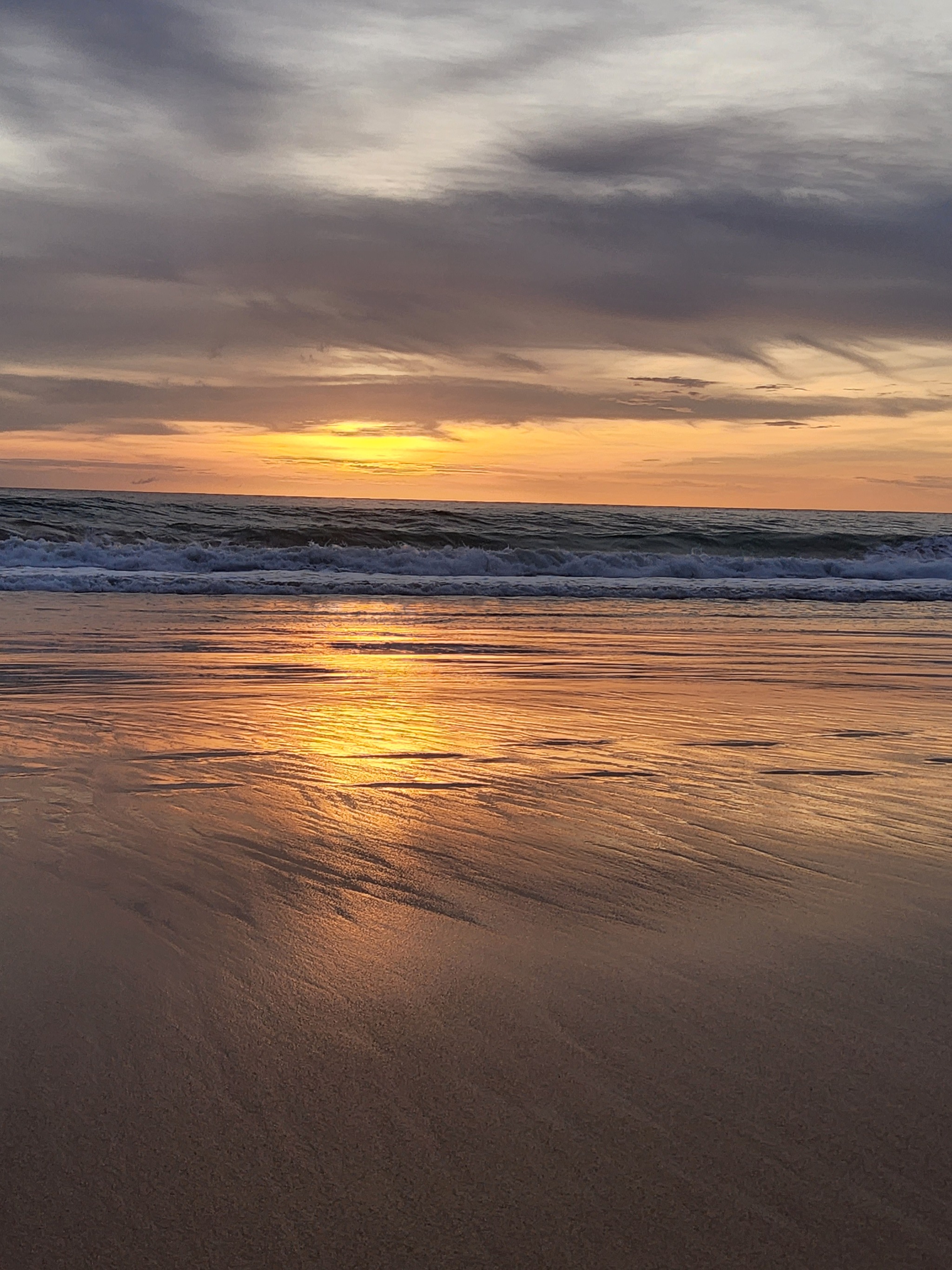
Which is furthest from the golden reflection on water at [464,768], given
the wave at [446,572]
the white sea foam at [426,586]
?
the wave at [446,572]

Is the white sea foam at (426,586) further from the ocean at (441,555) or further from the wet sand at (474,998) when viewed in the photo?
the wet sand at (474,998)

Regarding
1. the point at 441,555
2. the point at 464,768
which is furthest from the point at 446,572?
the point at 464,768

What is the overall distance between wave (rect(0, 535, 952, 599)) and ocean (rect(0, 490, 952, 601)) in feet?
0.15

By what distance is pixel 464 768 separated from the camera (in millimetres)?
4043

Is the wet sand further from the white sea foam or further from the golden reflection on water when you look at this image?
the white sea foam

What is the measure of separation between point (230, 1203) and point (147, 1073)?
14.5 inches

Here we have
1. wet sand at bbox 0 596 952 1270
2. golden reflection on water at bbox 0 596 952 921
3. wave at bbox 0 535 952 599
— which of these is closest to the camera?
wet sand at bbox 0 596 952 1270

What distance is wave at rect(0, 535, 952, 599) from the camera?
50.9ft

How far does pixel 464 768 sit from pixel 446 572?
664 inches

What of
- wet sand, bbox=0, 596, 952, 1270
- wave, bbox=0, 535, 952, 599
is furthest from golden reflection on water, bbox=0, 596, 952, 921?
wave, bbox=0, 535, 952, 599

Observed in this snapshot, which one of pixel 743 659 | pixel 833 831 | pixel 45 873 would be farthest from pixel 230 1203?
pixel 743 659

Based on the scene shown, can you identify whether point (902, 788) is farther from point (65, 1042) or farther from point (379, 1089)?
point (65, 1042)

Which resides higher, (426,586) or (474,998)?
(426,586)

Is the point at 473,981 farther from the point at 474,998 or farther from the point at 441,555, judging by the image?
the point at 441,555
